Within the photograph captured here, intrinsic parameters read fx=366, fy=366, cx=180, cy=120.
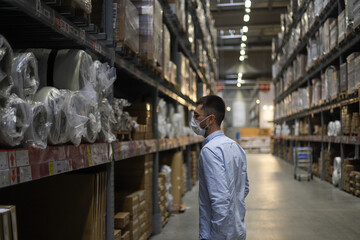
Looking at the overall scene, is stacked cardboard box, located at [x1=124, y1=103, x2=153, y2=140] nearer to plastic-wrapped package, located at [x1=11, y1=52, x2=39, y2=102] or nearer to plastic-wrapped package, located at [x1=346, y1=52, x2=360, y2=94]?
plastic-wrapped package, located at [x1=11, y1=52, x2=39, y2=102]

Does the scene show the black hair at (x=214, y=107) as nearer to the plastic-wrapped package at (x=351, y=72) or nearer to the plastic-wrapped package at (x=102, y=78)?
the plastic-wrapped package at (x=102, y=78)

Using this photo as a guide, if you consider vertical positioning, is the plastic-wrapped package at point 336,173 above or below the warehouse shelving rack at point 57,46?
below

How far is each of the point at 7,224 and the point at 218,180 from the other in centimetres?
126

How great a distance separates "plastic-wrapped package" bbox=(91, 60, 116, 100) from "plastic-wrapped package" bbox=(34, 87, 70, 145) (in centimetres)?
53

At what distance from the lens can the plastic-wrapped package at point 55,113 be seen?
81.0 inches

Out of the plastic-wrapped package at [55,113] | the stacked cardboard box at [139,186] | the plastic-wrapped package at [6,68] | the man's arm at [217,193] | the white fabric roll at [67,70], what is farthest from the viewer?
the stacked cardboard box at [139,186]

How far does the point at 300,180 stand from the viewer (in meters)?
10.8

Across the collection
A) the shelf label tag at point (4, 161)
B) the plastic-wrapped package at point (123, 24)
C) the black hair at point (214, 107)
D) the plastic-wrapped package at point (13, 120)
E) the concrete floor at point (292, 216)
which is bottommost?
the concrete floor at point (292, 216)

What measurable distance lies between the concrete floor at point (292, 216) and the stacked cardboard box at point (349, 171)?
0.58 ft

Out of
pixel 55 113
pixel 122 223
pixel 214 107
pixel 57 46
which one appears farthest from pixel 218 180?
pixel 122 223

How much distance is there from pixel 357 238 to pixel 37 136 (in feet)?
14.6

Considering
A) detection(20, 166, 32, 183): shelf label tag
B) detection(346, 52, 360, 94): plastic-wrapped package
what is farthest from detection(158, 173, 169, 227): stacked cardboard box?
detection(346, 52, 360, 94): plastic-wrapped package

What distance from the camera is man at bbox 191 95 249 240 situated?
233cm

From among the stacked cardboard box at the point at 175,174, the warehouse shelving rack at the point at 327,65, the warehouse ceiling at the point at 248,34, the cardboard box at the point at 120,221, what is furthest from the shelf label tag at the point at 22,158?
the warehouse ceiling at the point at 248,34
